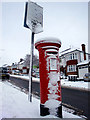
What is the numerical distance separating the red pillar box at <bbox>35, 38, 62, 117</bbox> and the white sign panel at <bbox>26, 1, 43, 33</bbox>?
1.84 m

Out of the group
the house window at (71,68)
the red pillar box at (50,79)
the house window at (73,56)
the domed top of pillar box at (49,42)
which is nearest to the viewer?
the red pillar box at (50,79)

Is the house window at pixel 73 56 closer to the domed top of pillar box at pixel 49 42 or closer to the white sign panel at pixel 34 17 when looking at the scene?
the white sign panel at pixel 34 17

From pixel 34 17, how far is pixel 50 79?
311 centimetres

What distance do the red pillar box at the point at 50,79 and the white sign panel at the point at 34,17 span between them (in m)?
1.84

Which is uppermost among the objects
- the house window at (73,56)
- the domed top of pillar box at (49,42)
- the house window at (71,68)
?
the house window at (73,56)

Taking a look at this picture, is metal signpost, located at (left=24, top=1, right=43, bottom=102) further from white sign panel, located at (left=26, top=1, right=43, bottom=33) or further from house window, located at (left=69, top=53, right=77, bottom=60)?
house window, located at (left=69, top=53, right=77, bottom=60)

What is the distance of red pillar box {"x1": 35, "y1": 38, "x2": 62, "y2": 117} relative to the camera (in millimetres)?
2562

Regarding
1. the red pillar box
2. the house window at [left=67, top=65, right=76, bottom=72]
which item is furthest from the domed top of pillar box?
the house window at [left=67, top=65, right=76, bottom=72]

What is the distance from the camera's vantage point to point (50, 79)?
2594 mm

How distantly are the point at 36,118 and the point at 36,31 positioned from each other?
138 inches

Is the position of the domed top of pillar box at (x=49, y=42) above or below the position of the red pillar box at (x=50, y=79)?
above

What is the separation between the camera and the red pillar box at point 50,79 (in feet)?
8.41

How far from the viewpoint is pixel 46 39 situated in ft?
9.08

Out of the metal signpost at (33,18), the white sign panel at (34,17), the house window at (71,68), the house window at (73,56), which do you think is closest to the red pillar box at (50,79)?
the metal signpost at (33,18)
